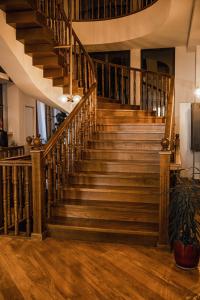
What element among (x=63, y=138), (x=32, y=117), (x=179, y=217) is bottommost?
(x=179, y=217)

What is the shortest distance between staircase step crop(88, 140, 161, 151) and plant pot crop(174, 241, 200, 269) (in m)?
2.17

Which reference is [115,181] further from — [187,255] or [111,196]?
[187,255]

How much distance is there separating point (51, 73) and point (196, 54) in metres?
4.18

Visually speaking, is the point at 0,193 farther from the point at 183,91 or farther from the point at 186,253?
the point at 183,91

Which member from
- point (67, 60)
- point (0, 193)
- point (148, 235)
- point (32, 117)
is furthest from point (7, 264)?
point (32, 117)

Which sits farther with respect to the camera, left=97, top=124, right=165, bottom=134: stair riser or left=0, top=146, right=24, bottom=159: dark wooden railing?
left=0, top=146, right=24, bottom=159: dark wooden railing

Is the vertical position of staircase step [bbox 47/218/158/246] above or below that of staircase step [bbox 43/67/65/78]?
below

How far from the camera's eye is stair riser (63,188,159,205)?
152 inches

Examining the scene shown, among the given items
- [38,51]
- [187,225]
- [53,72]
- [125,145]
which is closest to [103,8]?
[53,72]

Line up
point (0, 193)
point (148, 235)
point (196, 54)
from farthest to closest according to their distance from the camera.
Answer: point (196, 54)
point (0, 193)
point (148, 235)

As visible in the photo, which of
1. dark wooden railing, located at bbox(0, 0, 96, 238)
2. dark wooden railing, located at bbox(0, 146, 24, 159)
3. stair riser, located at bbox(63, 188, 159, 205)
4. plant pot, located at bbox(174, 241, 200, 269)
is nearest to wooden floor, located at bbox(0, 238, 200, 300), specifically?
plant pot, located at bbox(174, 241, 200, 269)

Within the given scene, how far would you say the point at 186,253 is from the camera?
273 cm

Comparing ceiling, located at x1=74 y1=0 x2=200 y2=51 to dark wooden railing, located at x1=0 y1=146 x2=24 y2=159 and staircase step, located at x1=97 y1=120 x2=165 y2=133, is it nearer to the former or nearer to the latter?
staircase step, located at x1=97 y1=120 x2=165 y2=133

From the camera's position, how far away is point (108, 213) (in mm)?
3736
